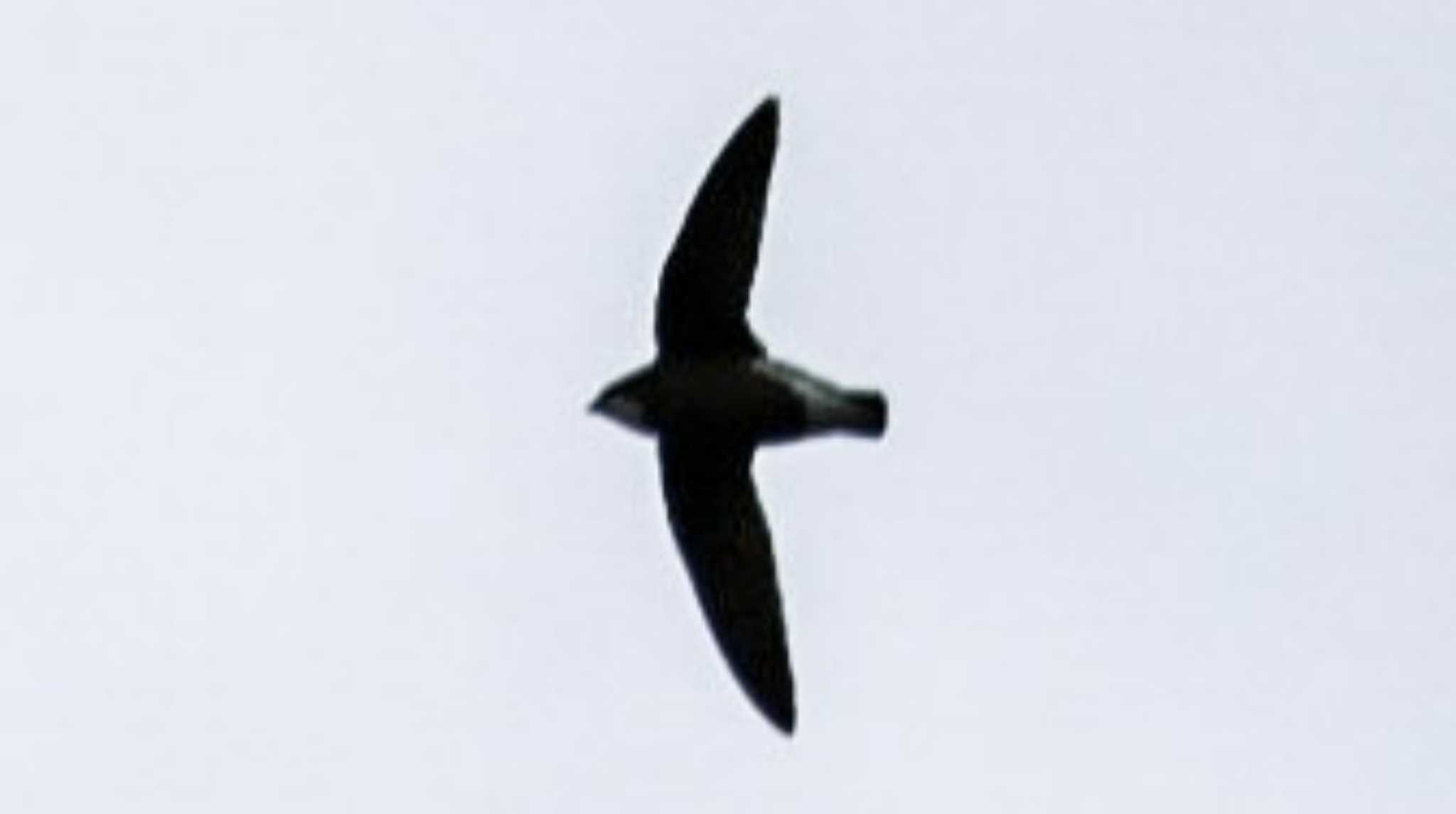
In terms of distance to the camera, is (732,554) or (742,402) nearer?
(742,402)

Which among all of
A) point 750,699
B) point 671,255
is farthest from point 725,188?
point 750,699

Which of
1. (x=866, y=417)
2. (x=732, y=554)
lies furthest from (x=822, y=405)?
(x=732, y=554)

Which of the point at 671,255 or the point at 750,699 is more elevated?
the point at 671,255

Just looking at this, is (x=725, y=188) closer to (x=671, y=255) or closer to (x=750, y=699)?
(x=671, y=255)

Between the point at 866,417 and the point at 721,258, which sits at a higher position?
the point at 721,258

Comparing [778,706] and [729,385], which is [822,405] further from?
[778,706]

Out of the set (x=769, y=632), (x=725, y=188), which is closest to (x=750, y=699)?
(x=769, y=632)

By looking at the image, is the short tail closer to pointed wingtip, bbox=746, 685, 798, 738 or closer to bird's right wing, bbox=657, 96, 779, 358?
bird's right wing, bbox=657, 96, 779, 358
